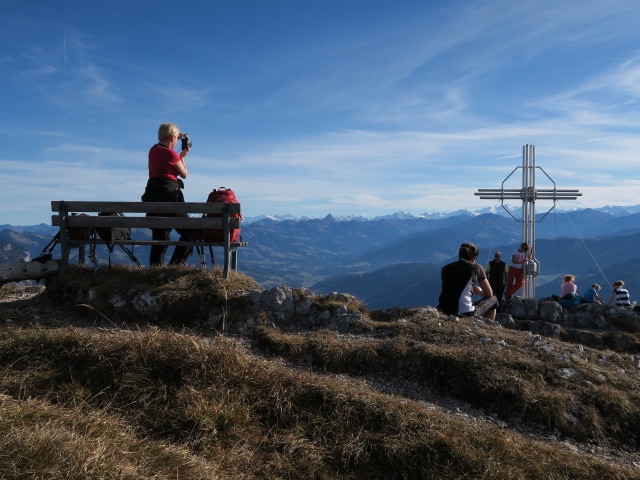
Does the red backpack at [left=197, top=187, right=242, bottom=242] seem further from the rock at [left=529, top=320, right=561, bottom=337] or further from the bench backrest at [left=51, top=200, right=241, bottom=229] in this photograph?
the rock at [left=529, top=320, right=561, bottom=337]

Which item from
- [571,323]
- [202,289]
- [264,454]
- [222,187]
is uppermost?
[222,187]

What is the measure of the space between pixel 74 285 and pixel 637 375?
36.9 ft

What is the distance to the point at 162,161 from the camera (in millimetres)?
10328

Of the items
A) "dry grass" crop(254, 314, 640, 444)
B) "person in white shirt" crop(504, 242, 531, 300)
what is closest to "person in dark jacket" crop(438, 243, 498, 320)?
"dry grass" crop(254, 314, 640, 444)

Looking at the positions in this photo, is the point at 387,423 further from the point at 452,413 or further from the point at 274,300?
the point at 274,300

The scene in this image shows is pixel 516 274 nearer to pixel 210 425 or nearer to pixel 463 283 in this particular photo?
pixel 463 283

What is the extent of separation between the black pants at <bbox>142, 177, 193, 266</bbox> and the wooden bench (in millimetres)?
391

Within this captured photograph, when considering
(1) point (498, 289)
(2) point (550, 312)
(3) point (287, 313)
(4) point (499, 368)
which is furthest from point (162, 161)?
(2) point (550, 312)

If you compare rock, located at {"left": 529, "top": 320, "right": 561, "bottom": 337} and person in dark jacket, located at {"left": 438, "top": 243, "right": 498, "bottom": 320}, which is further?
rock, located at {"left": 529, "top": 320, "right": 561, "bottom": 337}

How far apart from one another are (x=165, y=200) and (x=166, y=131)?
1631 mm

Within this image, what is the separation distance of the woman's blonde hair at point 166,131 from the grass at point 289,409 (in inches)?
190

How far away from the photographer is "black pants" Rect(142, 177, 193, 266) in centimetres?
1059

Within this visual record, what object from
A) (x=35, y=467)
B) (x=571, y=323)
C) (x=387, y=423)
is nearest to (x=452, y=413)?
(x=387, y=423)

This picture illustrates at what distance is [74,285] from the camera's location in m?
9.82
